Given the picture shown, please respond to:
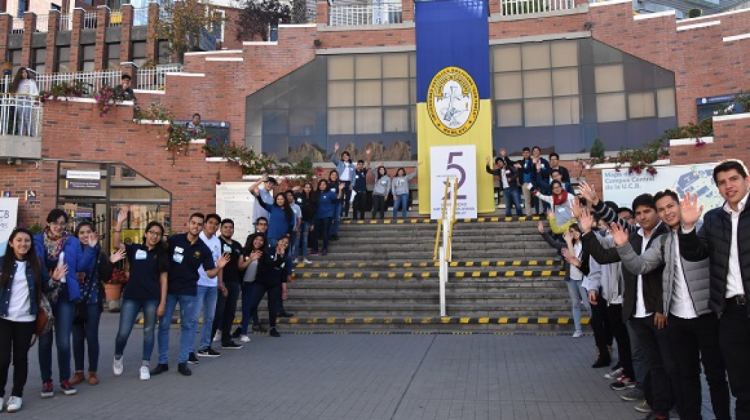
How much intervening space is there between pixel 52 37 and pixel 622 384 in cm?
3400

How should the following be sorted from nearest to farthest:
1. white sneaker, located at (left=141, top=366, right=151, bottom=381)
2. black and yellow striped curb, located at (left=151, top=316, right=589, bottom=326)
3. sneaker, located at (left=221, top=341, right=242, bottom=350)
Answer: white sneaker, located at (left=141, top=366, right=151, bottom=381) → sneaker, located at (left=221, top=341, right=242, bottom=350) → black and yellow striped curb, located at (left=151, top=316, right=589, bottom=326)

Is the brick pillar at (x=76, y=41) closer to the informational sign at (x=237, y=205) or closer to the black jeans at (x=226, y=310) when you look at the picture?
the informational sign at (x=237, y=205)

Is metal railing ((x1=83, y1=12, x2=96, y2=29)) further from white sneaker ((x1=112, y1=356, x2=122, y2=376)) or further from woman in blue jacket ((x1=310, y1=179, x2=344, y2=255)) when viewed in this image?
white sneaker ((x1=112, y1=356, x2=122, y2=376))

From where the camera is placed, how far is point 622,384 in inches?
235

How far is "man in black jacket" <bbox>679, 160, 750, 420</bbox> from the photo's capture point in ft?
12.4

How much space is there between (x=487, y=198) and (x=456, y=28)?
184 inches

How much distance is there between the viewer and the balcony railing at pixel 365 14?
816 inches

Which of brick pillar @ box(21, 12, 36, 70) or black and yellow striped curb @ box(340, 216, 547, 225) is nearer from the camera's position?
black and yellow striped curb @ box(340, 216, 547, 225)

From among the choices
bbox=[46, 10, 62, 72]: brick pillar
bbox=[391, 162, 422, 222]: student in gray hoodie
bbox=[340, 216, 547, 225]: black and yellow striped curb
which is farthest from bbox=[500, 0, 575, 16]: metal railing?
bbox=[46, 10, 62, 72]: brick pillar

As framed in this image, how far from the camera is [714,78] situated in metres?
17.5

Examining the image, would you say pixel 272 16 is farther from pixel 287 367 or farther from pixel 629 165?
pixel 287 367

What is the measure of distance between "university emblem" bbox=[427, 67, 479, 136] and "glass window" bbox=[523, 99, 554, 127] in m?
4.73

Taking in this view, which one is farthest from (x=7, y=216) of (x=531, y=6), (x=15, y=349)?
(x=531, y=6)

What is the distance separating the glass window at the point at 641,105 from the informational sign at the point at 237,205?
12387 mm
